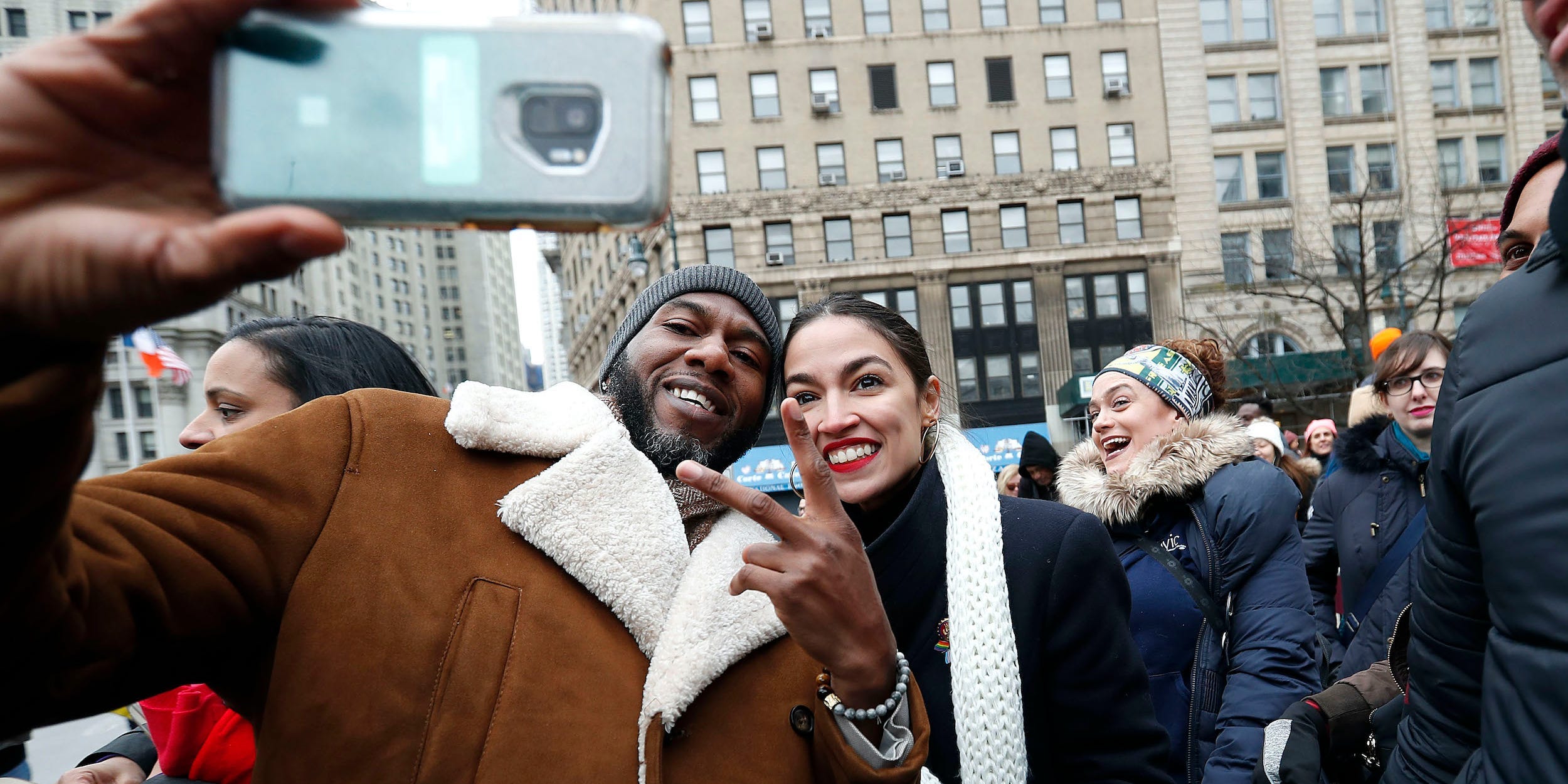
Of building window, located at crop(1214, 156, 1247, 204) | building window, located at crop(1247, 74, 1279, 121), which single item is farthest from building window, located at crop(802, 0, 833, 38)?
building window, located at crop(1247, 74, 1279, 121)

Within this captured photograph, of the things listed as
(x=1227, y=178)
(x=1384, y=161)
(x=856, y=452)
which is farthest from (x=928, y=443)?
(x=1384, y=161)

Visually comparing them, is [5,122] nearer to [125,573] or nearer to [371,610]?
[125,573]

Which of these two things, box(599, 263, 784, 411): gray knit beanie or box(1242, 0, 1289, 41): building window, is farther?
box(1242, 0, 1289, 41): building window

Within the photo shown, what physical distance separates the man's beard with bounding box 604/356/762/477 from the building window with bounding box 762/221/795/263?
92.0 feet

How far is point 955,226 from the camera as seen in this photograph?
102 ft

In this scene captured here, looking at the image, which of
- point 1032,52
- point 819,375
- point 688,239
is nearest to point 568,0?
point 688,239

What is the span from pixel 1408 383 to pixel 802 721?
411 cm

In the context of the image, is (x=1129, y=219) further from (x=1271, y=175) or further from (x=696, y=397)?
(x=696, y=397)

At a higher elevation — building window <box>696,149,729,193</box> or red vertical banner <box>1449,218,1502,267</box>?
building window <box>696,149,729,193</box>

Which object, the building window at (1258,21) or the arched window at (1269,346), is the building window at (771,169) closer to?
the arched window at (1269,346)

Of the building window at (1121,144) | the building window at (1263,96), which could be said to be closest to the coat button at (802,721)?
the building window at (1121,144)

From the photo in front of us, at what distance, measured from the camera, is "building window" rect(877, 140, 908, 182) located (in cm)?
3108

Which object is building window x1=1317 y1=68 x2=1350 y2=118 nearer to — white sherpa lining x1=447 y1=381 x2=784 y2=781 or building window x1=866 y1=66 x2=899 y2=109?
building window x1=866 y1=66 x2=899 y2=109

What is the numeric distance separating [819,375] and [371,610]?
4.74ft
